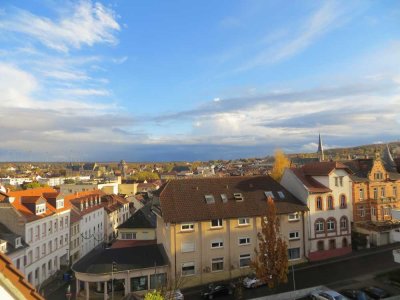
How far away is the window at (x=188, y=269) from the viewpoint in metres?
36.7

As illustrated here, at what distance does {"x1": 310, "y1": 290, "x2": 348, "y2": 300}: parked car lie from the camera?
29.1 m

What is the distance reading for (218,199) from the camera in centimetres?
Answer: 4059

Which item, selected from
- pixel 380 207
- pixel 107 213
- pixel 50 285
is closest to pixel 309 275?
pixel 380 207

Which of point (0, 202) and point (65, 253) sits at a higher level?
point (0, 202)

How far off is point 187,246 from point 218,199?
266 inches

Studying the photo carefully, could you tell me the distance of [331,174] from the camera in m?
44.4

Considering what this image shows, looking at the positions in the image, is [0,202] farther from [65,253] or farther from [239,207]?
[239,207]

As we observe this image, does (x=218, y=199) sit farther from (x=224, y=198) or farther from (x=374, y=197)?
(x=374, y=197)

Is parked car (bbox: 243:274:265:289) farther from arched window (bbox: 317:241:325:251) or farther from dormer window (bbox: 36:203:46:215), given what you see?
dormer window (bbox: 36:203:46:215)

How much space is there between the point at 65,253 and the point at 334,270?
120 feet

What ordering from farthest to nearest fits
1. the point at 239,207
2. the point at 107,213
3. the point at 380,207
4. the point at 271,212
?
the point at 107,213 → the point at 380,207 → the point at 239,207 → the point at 271,212

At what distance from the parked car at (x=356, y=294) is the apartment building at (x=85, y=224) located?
38692mm

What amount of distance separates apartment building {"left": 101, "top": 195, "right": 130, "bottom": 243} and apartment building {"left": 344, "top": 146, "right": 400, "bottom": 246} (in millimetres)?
46429

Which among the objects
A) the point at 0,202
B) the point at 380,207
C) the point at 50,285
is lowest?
the point at 50,285
